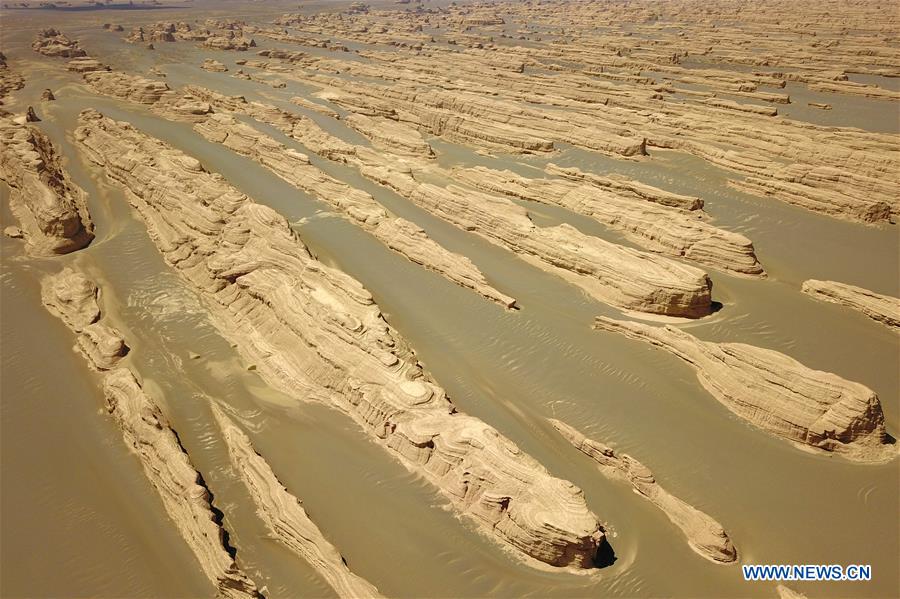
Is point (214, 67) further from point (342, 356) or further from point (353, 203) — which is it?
point (342, 356)

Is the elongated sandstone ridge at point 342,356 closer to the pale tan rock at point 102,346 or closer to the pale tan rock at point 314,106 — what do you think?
the pale tan rock at point 102,346

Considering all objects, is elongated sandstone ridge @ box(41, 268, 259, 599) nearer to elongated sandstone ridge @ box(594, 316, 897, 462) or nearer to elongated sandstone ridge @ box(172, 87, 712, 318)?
elongated sandstone ridge @ box(594, 316, 897, 462)

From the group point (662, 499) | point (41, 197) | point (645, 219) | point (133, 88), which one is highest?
point (133, 88)

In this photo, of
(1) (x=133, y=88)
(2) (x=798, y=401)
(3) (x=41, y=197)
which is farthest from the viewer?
(1) (x=133, y=88)

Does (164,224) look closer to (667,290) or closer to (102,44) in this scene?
(667,290)

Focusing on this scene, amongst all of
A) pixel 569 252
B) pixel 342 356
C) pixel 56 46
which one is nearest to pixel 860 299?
pixel 569 252

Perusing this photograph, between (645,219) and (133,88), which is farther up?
(133,88)

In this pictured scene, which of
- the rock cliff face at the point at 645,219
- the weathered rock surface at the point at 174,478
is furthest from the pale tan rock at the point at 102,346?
the rock cliff face at the point at 645,219
